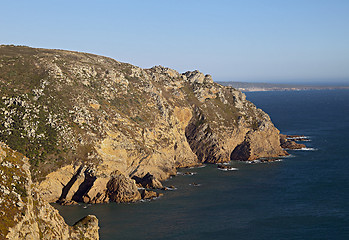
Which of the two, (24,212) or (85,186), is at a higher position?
(24,212)

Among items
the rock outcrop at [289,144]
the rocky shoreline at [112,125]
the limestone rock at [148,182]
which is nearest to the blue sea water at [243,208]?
the limestone rock at [148,182]

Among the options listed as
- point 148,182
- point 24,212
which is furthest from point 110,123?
point 24,212

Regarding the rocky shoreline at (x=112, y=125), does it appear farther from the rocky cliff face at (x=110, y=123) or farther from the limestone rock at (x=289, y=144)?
the limestone rock at (x=289, y=144)

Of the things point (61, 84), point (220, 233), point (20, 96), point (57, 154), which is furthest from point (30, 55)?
point (220, 233)

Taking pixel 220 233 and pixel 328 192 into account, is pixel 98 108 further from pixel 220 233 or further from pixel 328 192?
pixel 328 192

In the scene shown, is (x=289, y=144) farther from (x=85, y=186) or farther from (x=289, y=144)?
(x=85, y=186)

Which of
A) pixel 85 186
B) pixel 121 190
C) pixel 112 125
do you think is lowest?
pixel 121 190
